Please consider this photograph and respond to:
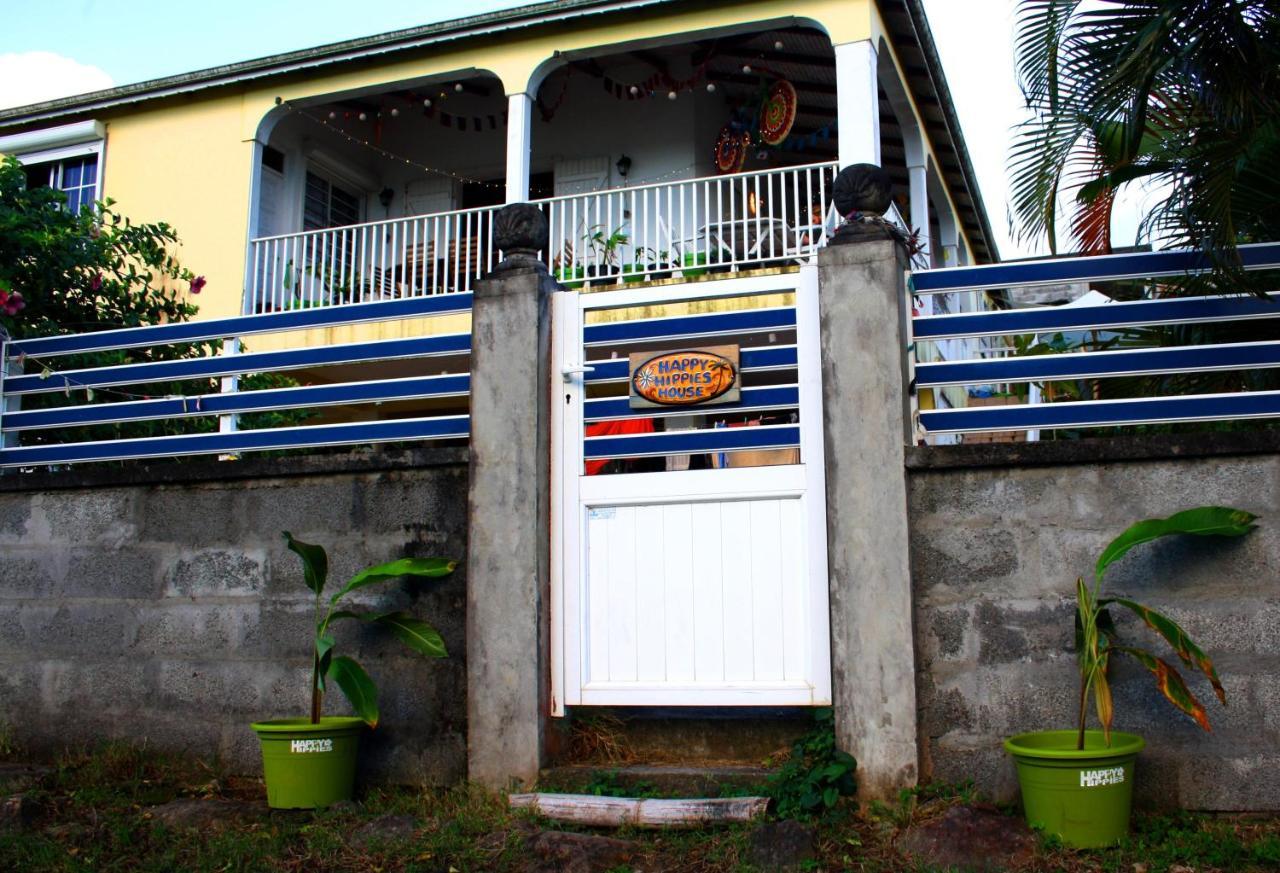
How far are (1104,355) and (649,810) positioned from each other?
2.66 meters

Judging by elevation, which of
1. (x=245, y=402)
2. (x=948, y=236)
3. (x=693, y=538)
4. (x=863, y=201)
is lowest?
(x=693, y=538)

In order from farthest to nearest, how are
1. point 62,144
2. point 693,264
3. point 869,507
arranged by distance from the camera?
point 62,144, point 693,264, point 869,507

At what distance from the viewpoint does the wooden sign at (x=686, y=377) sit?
5.40 m

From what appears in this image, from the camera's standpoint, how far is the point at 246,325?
651 cm

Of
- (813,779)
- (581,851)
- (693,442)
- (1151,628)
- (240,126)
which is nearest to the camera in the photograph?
(581,851)

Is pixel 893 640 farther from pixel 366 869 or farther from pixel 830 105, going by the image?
pixel 830 105

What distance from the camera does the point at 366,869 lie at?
183 inches

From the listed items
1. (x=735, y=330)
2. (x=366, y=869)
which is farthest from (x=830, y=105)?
(x=366, y=869)

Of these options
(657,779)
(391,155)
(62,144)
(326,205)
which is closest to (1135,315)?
(657,779)

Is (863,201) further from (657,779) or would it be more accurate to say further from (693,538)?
(657,779)

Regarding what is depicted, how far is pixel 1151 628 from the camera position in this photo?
15.0 ft

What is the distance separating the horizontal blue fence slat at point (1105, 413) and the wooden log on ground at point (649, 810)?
1.80 meters

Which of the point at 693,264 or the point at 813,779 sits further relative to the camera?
the point at 693,264

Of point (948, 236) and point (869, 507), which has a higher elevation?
point (948, 236)
